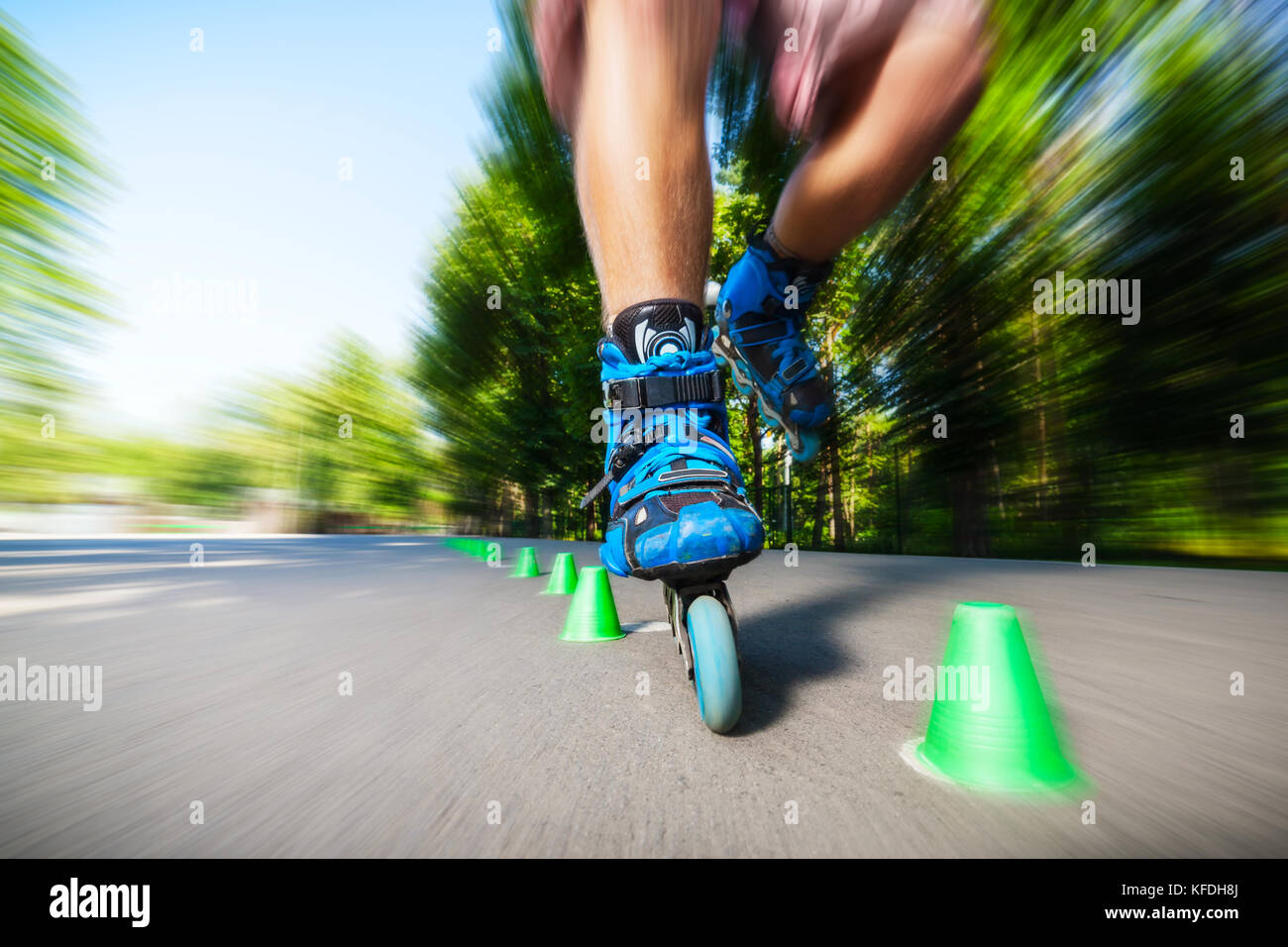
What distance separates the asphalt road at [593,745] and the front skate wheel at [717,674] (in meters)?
0.04

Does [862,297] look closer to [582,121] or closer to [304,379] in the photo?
[582,121]

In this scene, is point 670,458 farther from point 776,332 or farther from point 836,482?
point 836,482

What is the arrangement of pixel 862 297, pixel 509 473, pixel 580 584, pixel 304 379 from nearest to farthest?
1. pixel 580 584
2. pixel 862 297
3. pixel 509 473
4. pixel 304 379

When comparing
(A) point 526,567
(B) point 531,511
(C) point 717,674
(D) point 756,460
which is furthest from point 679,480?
(B) point 531,511

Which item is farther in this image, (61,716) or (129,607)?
(129,607)

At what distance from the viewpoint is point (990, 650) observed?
73 cm

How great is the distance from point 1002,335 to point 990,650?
5.67m

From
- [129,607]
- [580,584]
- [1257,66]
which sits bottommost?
[129,607]

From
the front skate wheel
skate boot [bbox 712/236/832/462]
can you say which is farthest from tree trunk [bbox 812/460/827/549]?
the front skate wheel

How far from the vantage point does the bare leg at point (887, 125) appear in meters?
1.32

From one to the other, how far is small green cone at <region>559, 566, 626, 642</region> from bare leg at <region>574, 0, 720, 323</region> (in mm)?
806

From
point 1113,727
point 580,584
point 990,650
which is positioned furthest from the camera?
point 580,584

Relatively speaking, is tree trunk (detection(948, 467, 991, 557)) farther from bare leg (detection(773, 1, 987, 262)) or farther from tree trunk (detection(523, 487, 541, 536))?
tree trunk (detection(523, 487, 541, 536))
